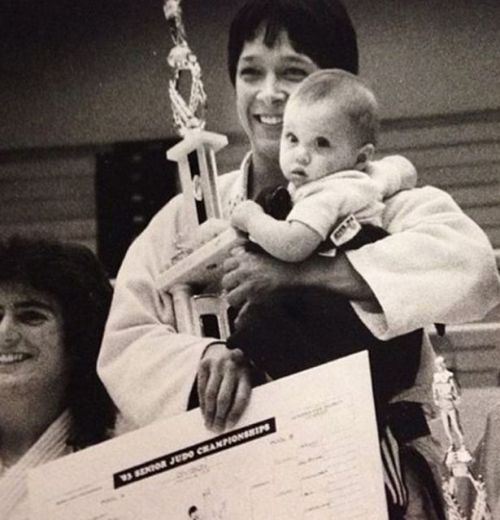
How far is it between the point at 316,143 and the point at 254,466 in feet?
1.69

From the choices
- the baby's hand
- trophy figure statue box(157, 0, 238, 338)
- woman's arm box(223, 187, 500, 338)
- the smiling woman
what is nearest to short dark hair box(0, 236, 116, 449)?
the smiling woman

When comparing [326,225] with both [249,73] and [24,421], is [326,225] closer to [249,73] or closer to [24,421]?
[249,73]

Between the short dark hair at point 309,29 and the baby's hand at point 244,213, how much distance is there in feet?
0.77

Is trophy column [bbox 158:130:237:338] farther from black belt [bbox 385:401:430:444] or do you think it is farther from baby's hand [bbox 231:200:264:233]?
black belt [bbox 385:401:430:444]

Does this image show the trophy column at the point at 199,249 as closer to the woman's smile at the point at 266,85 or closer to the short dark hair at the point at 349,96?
the woman's smile at the point at 266,85

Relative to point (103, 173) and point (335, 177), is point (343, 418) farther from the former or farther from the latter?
point (103, 173)

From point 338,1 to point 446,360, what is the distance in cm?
63

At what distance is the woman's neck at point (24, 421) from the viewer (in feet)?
6.75

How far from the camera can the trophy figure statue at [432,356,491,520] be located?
5.76ft

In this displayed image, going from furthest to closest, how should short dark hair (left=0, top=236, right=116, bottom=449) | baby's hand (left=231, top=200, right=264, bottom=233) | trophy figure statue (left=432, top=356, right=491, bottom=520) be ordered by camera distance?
short dark hair (left=0, top=236, right=116, bottom=449), baby's hand (left=231, top=200, right=264, bottom=233), trophy figure statue (left=432, top=356, right=491, bottom=520)

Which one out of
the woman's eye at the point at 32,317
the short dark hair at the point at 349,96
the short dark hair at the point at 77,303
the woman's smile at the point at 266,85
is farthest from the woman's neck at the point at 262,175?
the woman's eye at the point at 32,317

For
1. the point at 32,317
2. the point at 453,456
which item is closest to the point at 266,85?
the point at 32,317

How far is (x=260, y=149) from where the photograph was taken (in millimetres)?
1968

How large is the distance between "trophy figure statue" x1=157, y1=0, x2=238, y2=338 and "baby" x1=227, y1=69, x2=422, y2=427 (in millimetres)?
87
